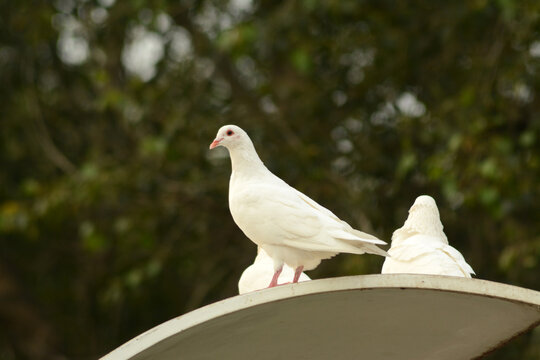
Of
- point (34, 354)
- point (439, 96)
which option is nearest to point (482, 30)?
point (439, 96)

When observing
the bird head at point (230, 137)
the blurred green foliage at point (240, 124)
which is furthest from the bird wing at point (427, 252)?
the blurred green foliage at point (240, 124)

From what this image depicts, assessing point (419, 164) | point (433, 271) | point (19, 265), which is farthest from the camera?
point (19, 265)

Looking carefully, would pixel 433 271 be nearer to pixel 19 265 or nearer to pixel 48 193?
pixel 48 193

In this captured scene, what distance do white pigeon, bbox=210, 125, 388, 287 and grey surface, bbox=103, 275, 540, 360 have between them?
39cm

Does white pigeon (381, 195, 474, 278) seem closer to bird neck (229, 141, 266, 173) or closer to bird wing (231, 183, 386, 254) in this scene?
bird wing (231, 183, 386, 254)

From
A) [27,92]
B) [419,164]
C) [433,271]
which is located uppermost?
[27,92]

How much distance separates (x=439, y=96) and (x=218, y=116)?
235 centimetres

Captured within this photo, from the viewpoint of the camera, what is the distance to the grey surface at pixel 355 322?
3.05 metres

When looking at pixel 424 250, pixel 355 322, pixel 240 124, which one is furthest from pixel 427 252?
pixel 240 124

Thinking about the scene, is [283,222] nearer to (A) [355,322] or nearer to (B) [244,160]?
(B) [244,160]

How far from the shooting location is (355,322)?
10.8 feet

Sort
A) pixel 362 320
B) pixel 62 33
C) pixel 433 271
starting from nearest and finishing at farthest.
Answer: pixel 362 320, pixel 433 271, pixel 62 33

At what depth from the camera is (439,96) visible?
386 inches

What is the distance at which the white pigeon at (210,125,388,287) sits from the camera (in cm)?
377
